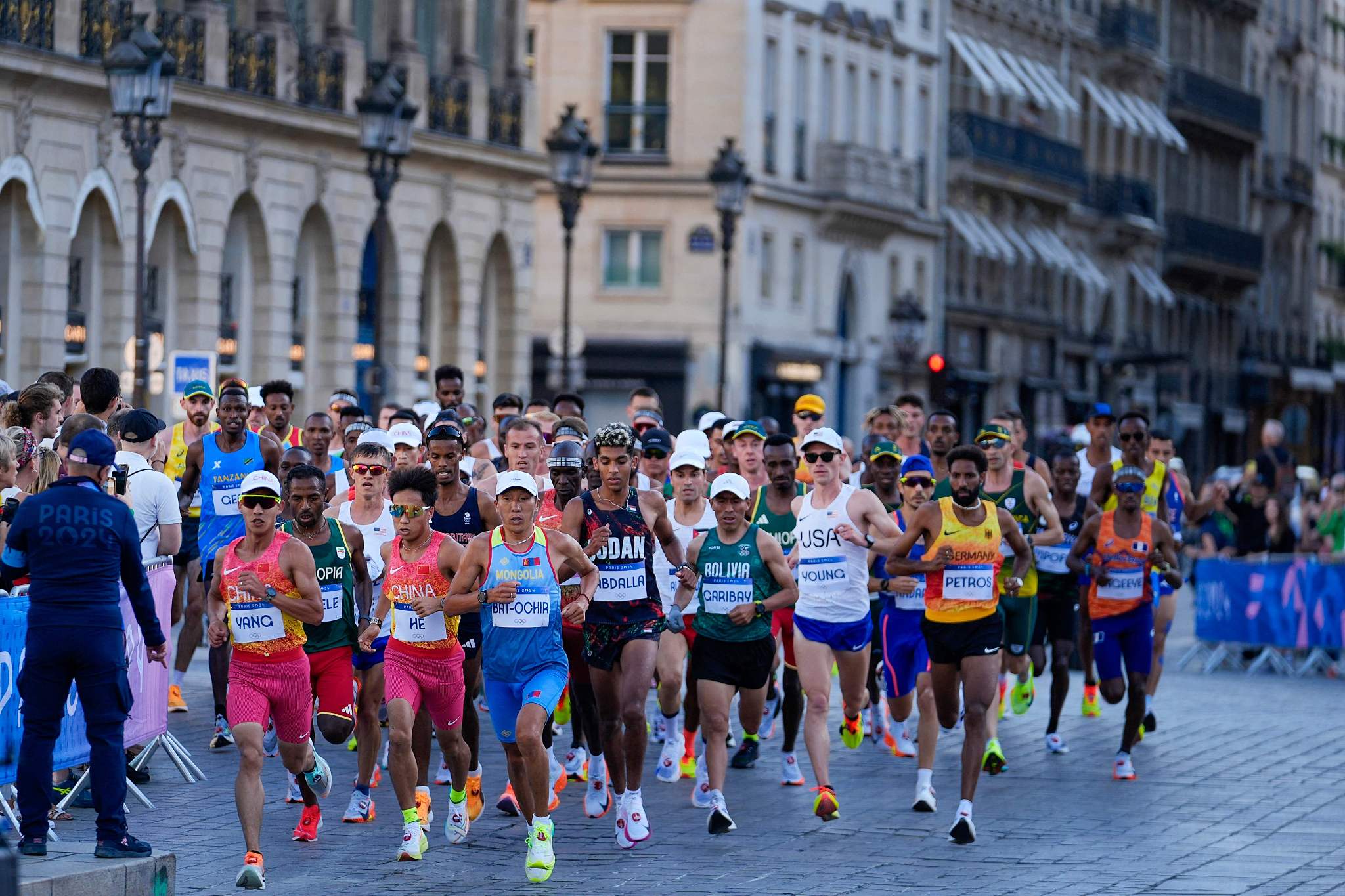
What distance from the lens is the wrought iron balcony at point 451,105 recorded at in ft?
136

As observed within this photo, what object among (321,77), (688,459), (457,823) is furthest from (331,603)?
(321,77)

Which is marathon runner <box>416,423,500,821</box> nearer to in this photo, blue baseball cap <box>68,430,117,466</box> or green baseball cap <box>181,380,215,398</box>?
blue baseball cap <box>68,430,117,466</box>

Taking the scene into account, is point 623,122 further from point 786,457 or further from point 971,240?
point 786,457

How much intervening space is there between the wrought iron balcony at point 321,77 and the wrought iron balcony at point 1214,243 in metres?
43.2

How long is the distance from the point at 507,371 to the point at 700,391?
8.08 m

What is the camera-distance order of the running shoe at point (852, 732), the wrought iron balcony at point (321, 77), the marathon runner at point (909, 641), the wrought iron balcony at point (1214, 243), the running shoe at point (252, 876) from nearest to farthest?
1. the running shoe at point (252, 876)
2. the marathon runner at point (909, 641)
3. the running shoe at point (852, 732)
4. the wrought iron balcony at point (321, 77)
5. the wrought iron balcony at point (1214, 243)

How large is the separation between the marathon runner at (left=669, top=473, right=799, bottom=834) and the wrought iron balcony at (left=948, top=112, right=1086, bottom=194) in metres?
49.3

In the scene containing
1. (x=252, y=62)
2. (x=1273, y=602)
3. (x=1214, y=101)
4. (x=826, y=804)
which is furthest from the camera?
(x=1214, y=101)

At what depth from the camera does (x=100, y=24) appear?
32.0 m

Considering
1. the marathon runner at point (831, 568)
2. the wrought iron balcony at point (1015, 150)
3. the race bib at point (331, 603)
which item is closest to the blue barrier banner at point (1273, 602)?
the marathon runner at point (831, 568)

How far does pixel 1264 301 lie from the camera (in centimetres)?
8944

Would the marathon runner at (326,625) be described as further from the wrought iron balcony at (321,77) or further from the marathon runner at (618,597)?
the wrought iron balcony at (321,77)

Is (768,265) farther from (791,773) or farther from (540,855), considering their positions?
(540,855)

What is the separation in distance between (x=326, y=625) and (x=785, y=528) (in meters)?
3.33
